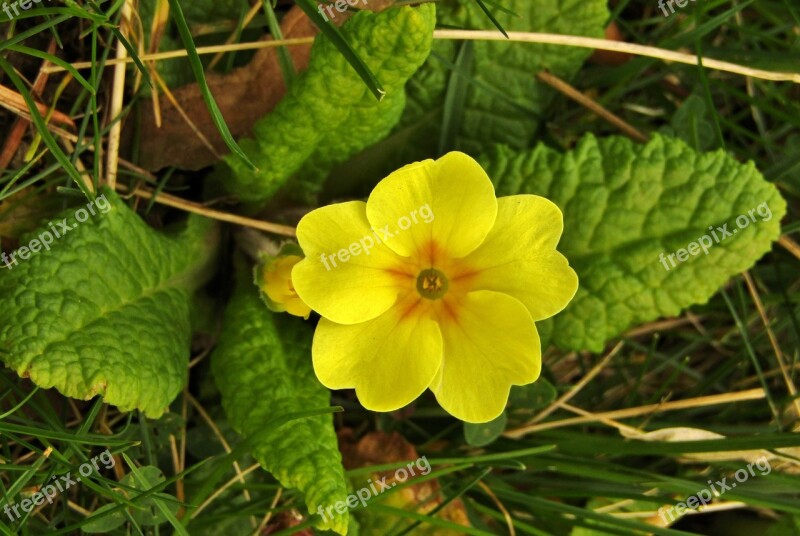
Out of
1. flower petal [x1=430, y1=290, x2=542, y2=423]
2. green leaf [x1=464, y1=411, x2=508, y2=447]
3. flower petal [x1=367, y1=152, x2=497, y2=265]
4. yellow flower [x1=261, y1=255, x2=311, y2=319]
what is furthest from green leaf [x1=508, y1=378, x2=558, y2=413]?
yellow flower [x1=261, y1=255, x2=311, y2=319]

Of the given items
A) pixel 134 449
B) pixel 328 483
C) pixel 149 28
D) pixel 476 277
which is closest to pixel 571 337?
pixel 476 277

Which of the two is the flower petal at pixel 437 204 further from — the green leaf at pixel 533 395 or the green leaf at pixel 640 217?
the green leaf at pixel 533 395

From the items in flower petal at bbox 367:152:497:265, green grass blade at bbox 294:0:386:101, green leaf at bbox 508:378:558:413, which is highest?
green grass blade at bbox 294:0:386:101

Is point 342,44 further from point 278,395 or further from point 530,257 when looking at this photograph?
point 278,395

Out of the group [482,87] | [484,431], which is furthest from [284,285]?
[482,87]

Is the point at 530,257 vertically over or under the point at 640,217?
over

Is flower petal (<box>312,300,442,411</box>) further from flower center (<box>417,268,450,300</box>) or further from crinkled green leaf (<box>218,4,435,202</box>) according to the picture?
crinkled green leaf (<box>218,4,435,202</box>)

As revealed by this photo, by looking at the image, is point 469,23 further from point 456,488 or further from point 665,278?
point 456,488

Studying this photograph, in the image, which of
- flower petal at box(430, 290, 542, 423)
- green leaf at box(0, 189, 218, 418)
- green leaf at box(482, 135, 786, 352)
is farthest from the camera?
green leaf at box(482, 135, 786, 352)
